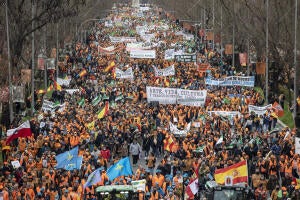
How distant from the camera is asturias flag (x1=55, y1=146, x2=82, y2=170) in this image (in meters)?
27.2

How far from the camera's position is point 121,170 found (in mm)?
25109

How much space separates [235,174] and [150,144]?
8.19 meters

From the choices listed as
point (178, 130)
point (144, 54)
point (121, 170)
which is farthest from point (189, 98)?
point (144, 54)

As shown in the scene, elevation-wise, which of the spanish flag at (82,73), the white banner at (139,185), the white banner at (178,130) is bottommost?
the spanish flag at (82,73)

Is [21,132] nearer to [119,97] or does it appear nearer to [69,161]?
[69,161]

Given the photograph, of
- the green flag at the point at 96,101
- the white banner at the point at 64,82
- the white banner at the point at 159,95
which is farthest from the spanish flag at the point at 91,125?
the white banner at the point at 64,82

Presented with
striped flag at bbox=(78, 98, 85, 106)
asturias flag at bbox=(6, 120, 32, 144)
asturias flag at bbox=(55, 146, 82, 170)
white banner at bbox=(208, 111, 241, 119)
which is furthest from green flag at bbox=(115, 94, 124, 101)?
asturias flag at bbox=(55, 146, 82, 170)

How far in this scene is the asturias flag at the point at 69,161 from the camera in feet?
89.1

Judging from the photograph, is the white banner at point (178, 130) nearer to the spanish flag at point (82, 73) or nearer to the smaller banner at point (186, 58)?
the spanish flag at point (82, 73)

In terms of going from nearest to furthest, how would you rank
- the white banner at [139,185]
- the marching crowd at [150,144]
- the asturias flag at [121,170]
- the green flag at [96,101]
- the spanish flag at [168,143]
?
1. the white banner at [139,185]
2. the asturias flag at [121,170]
3. the marching crowd at [150,144]
4. the spanish flag at [168,143]
5. the green flag at [96,101]

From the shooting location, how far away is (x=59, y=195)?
83.8 ft

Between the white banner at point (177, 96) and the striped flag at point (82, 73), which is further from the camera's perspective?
the striped flag at point (82, 73)

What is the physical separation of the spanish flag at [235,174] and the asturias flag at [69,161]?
4.76 m

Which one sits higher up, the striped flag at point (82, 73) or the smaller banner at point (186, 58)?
the smaller banner at point (186, 58)
